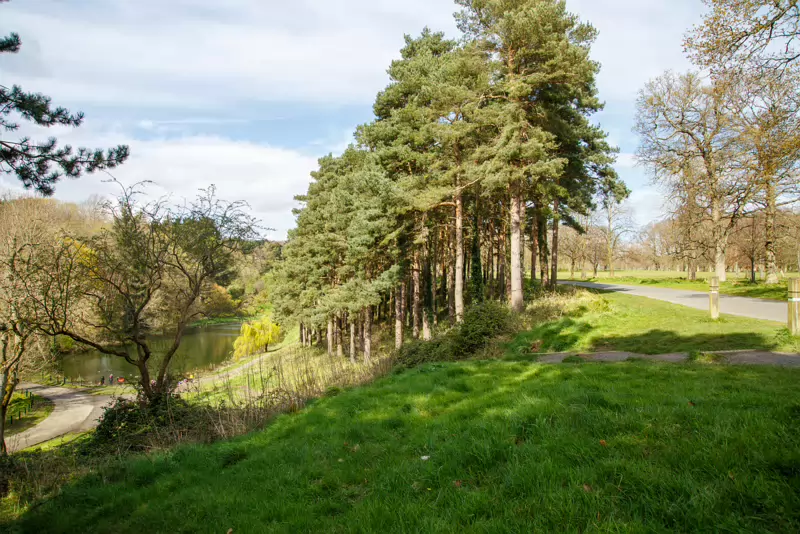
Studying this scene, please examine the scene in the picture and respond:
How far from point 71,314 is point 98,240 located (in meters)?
2.48

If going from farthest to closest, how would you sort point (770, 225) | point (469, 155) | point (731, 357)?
1. point (770, 225)
2. point (469, 155)
3. point (731, 357)

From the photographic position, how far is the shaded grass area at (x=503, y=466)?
2.93 metres

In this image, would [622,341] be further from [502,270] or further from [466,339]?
[502,270]

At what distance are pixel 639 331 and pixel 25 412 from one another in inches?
1458

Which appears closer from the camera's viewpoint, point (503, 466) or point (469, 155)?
point (503, 466)

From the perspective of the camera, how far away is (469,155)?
710 inches

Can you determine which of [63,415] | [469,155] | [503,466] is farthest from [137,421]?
[63,415]

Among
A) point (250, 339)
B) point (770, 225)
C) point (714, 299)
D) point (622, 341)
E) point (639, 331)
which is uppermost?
point (770, 225)

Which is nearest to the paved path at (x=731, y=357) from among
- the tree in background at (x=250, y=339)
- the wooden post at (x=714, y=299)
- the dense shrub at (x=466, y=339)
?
the dense shrub at (x=466, y=339)

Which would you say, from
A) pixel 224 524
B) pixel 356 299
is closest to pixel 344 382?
pixel 224 524

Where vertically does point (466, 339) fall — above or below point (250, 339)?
above

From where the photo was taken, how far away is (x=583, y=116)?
A: 21125 millimetres

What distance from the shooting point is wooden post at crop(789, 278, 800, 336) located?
9062mm

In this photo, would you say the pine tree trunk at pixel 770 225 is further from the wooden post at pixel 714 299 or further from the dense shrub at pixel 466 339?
the dense shrub at pixel 466 339
